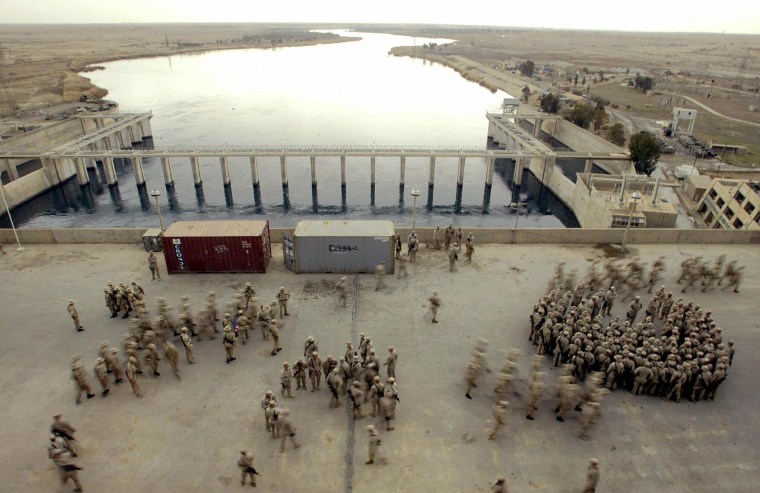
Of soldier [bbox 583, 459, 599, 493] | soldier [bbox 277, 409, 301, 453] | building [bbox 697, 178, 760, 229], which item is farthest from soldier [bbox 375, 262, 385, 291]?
building [bbox 697, 178, 760, 229]

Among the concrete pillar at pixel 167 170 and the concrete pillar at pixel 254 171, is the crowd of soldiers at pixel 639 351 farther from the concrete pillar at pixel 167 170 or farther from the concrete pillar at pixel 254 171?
the concrete pillar at pixel 167 170

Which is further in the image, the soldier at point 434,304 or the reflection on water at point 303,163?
the reflection on water at point 303,163

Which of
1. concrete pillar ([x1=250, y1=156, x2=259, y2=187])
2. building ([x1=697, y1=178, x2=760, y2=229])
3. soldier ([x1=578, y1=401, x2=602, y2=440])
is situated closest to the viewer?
soldier ([x1=578, y1=401, x2=602, y2=440])

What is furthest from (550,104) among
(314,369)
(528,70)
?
(314,369)

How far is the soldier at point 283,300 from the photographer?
740 inches

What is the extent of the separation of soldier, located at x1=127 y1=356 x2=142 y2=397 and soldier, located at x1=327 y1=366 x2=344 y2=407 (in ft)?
20.1

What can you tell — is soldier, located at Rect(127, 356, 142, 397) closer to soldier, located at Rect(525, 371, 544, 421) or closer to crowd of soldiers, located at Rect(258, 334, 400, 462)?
crowd of soldiers, located at Rect(258, 334, 400, 462)

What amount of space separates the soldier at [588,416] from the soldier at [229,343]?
1149 cm

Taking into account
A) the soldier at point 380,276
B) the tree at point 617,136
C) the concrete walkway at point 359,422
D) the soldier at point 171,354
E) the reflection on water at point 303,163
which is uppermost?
the soldier at point 171,354

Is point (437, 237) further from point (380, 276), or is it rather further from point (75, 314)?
point (75, 314)

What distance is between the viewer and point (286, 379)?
48.1 feet

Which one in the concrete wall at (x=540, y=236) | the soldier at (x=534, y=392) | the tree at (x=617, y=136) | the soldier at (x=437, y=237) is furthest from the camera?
the tree at (x=617, y=136)

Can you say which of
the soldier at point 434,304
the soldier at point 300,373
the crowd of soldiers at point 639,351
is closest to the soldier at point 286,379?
the soldier at point 300,373

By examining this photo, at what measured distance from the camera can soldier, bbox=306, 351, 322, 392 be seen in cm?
1492
